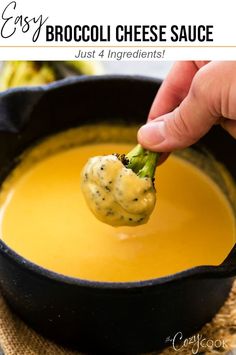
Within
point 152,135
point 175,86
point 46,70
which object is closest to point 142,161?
point 152,135

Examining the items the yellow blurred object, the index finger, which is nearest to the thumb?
the index finger

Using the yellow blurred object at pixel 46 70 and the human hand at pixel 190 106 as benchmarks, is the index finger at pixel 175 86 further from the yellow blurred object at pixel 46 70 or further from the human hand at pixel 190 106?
the yellow blurred object at pixel 46 70

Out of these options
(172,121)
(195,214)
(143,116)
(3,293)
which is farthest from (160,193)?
(3,293)

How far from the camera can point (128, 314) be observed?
1.29m

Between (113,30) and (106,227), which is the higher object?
(113,30)

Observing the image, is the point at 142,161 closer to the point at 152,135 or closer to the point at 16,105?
the point at 152,135

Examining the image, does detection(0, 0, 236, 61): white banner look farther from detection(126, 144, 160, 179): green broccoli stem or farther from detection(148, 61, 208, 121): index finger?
detection(126, 144, 160, 179): green broccoli stem

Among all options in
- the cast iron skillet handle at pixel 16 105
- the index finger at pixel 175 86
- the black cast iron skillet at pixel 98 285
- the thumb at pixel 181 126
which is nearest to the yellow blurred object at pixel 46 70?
the black cast iron skillet at pixel 98 285

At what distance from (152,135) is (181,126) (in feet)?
0.20

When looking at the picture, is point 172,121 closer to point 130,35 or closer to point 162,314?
point 130,35

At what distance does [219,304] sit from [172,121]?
396 millimetres

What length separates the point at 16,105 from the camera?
1578 mm

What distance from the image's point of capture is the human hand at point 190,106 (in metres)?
1.28

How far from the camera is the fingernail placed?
55.0 inches
